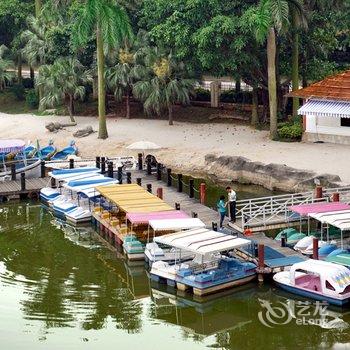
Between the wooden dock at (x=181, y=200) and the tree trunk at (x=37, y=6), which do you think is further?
the tree trunk at (x=37, y=6)

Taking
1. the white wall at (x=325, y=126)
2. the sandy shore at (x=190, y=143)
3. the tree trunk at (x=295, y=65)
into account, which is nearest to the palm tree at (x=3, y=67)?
the sandy shore at (x=190, y=143)

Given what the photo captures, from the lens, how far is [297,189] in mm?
51469

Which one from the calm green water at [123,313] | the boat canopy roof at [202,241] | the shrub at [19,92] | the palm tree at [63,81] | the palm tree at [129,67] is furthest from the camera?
the shrub at [19,92]

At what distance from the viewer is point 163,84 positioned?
66438 mm

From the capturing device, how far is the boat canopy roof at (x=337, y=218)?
38062 mm

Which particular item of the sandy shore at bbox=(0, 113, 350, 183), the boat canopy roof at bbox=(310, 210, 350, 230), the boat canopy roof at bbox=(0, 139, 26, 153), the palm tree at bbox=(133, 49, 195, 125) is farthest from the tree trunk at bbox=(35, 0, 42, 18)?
the boat canopy roof at bbox=(310, 210, 350, 230)

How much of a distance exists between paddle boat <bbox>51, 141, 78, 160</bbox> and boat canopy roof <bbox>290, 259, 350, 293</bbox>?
1140 inches

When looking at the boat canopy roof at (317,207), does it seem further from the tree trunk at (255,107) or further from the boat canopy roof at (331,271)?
the tree trunk at (255,107)

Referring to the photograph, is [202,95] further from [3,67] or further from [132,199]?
[132,199]

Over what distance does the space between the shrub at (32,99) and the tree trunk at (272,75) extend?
2580cm

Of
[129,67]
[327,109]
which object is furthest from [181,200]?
[129,67]

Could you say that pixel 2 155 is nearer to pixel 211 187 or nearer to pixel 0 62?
pixel 211 187

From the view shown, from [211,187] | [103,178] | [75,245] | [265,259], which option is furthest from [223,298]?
[211,187]

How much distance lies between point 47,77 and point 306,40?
20091 mm
